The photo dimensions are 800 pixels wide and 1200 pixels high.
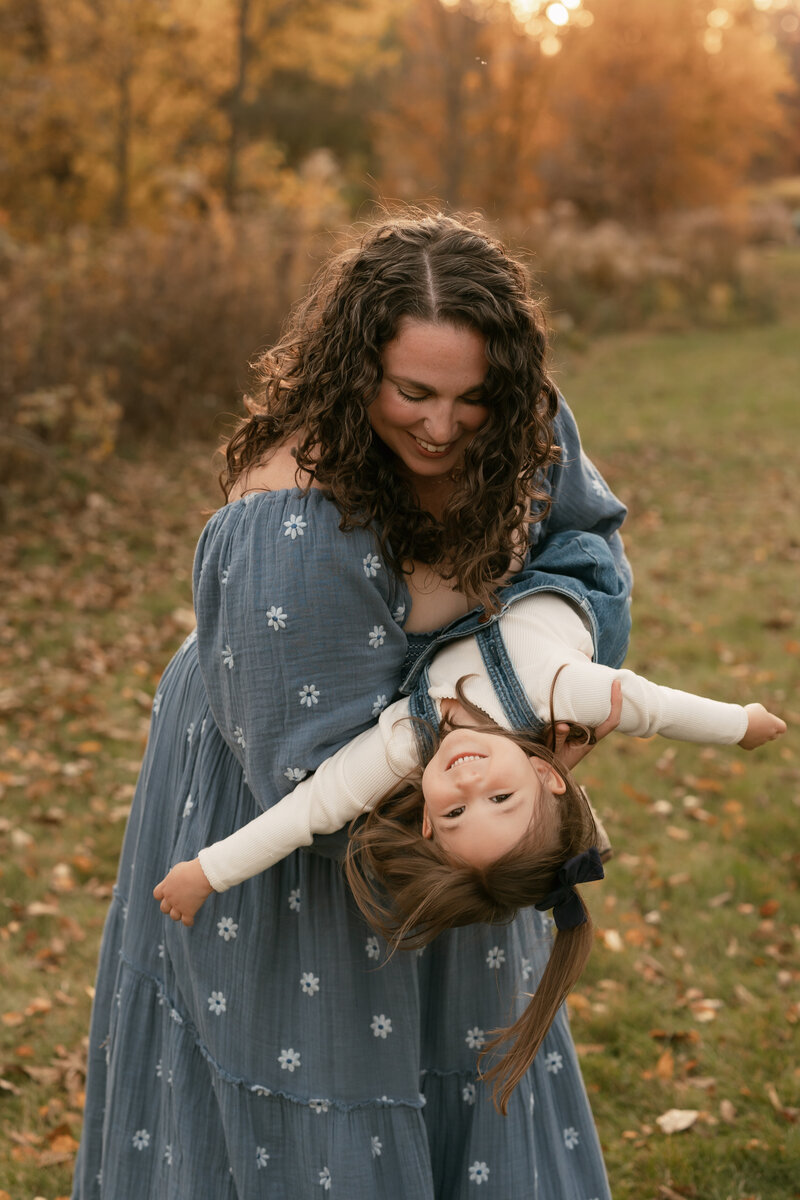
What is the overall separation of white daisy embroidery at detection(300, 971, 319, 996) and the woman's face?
0.96 metres

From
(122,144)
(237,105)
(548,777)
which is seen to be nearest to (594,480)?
(548,777)

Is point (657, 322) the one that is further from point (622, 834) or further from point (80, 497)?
point (622, 834)

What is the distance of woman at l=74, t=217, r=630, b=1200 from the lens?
5.95 ft

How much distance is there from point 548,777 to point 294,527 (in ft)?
1.96

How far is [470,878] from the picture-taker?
181cm

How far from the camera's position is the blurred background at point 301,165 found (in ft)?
28.5

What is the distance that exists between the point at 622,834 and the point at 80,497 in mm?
4928

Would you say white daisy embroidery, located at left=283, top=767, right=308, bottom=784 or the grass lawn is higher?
white daisy embroidery, located at left=283, top=767, right=308, bottom=784

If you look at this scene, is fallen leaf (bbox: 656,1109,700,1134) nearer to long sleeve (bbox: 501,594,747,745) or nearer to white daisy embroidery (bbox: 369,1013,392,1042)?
white daisy embroidery (bbox: 369,1013,392,1042)

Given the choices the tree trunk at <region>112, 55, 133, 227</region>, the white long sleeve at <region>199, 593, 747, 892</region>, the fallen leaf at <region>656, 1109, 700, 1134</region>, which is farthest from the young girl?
the tree trunk at <region>112, 55, 133, 227</region>

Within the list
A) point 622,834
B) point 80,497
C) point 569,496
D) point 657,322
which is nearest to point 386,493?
point 569,496

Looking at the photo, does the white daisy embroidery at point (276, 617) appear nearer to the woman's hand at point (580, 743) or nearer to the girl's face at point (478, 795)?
the girl's face at point (478, 795)

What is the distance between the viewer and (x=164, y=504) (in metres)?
8.22

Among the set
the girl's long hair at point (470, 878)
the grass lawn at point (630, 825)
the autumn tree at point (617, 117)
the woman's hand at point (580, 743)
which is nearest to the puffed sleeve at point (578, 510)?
the woman's hand at point (580, 743)
